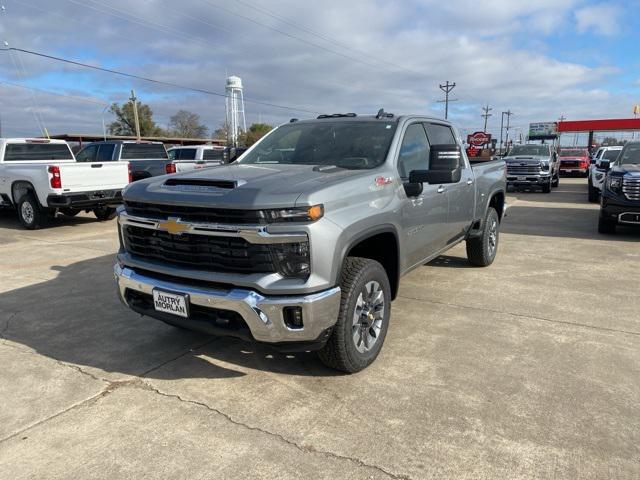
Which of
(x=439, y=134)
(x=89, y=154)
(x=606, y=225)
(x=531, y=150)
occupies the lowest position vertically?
(x=606, y=225)

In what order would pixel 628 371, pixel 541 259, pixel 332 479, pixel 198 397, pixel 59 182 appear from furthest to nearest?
pixel 59 182
pixel 541 259
pixel 628 371
pixel 198 397
pixel 332 479

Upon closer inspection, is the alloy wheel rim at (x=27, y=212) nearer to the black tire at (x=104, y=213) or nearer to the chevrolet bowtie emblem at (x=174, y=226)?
the black tire at (x=104, y=213)

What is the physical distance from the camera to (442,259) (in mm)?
7320

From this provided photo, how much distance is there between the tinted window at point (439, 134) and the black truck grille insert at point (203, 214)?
2.72 meters

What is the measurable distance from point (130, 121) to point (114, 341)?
68.2 meters

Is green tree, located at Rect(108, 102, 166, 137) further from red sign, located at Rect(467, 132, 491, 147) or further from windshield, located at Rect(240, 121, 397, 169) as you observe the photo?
windshield, located at Rect(240, 121, 397, 169)

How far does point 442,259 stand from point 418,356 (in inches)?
144

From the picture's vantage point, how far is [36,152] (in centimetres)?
1207

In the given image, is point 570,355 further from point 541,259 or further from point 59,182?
point 59,182

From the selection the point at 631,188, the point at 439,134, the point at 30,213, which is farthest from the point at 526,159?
the point at 30,213

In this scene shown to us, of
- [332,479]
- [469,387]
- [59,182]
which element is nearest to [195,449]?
[332,479]

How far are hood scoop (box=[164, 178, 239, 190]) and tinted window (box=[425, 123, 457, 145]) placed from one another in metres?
2.56

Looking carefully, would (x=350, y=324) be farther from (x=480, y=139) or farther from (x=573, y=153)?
(x=480, y=139)

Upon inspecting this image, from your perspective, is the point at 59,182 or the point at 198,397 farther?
the point at 59,182
